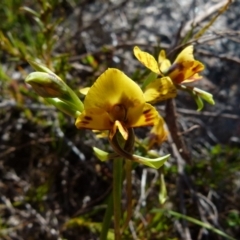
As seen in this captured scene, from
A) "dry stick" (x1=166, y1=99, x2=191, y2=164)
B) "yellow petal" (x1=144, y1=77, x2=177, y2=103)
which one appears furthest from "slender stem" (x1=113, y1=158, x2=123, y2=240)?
"dry stick" (x1=166, y1=99, x2=191, y2=164)

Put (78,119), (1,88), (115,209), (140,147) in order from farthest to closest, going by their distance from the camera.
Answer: (1,88) < (140,147) < (115,209) < (78,119)

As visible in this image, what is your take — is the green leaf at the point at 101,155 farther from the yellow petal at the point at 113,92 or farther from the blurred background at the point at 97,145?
the blurred background at the point at 97,145

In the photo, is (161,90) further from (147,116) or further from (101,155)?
(101,155)

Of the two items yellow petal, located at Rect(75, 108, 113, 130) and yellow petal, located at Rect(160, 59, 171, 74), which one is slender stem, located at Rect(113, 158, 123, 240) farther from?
yellow petal, located at Rect(160, 59, 171, 74)

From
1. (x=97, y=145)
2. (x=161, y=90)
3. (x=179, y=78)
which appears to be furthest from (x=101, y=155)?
(x=97, y=145)

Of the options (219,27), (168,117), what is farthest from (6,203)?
(219,27)

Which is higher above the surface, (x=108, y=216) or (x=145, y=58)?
(x=145, y=58)

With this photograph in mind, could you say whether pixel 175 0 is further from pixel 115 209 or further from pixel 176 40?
pixel 115 209
